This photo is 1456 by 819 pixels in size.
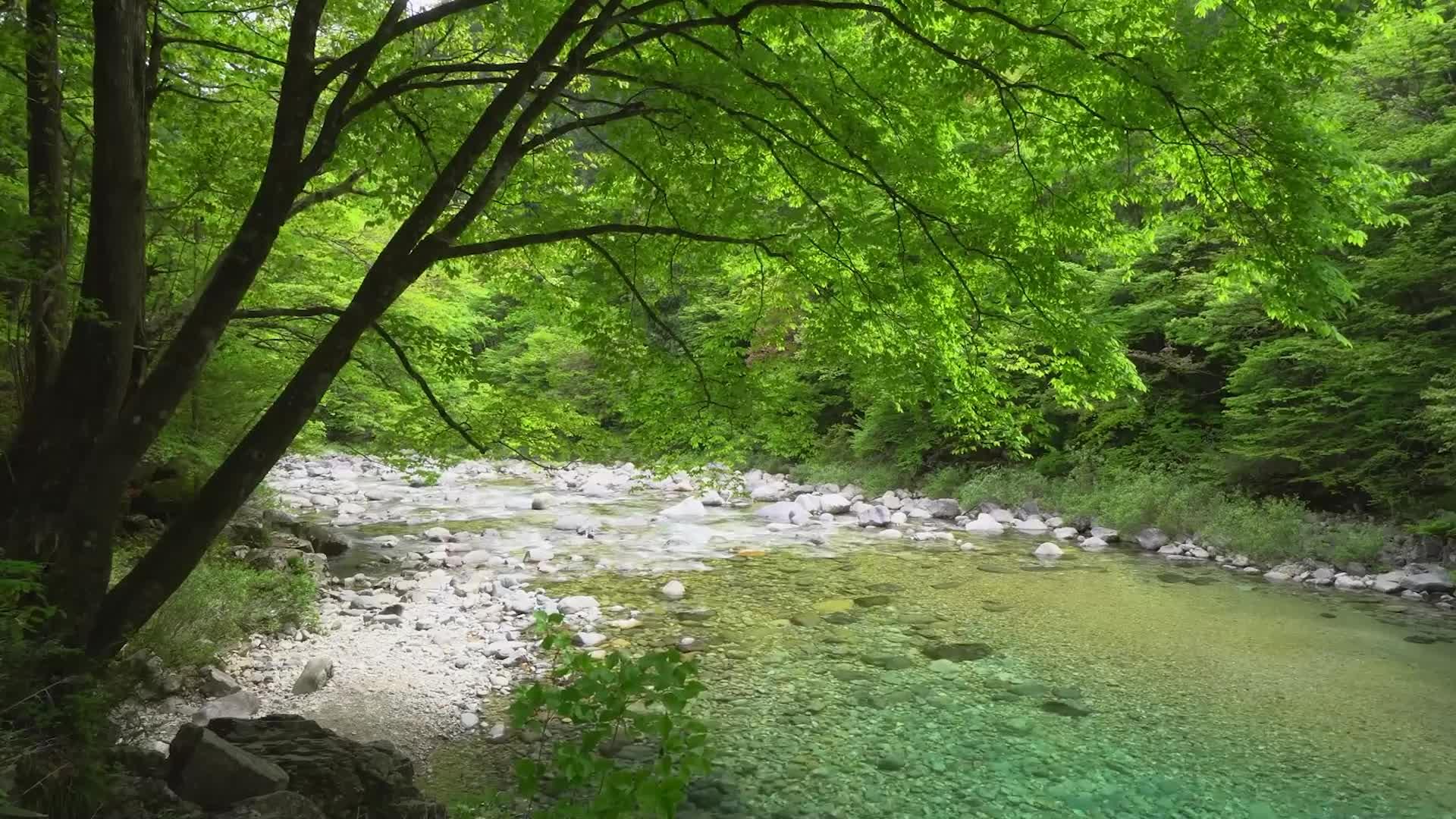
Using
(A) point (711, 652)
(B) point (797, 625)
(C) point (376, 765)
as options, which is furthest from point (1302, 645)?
(C) point (376, 765)

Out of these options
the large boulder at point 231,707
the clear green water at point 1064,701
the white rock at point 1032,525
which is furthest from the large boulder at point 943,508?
the large boulder at point 231,707

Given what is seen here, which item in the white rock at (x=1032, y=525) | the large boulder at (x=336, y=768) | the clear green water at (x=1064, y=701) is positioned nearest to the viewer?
the large boulder at (x=336, y=768)

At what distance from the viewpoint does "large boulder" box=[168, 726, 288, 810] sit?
306 cm

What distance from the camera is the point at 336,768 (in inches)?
136

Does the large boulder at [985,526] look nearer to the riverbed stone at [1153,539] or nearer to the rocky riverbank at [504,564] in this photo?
the rocky riverbank at [504,564]

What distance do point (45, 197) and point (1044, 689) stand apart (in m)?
6.74

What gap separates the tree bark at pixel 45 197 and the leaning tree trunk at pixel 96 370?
217mm

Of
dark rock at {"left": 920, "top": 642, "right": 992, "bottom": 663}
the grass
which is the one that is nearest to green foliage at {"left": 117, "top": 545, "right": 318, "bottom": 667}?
dark rock at {"left": 920, "top": 642, "right": 992, "bottom": 663}

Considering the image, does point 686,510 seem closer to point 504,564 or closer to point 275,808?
point 504,564

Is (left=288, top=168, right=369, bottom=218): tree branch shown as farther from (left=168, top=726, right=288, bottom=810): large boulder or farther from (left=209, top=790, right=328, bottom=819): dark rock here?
(left=209, top=790, right=328, bottom=819): dark rock

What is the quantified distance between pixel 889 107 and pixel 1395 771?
5.00 meters

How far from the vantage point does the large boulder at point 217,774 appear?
306cm

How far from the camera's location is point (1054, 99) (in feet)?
12.7

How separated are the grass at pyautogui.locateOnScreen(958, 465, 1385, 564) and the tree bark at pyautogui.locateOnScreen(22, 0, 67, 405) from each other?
12.4 meters
